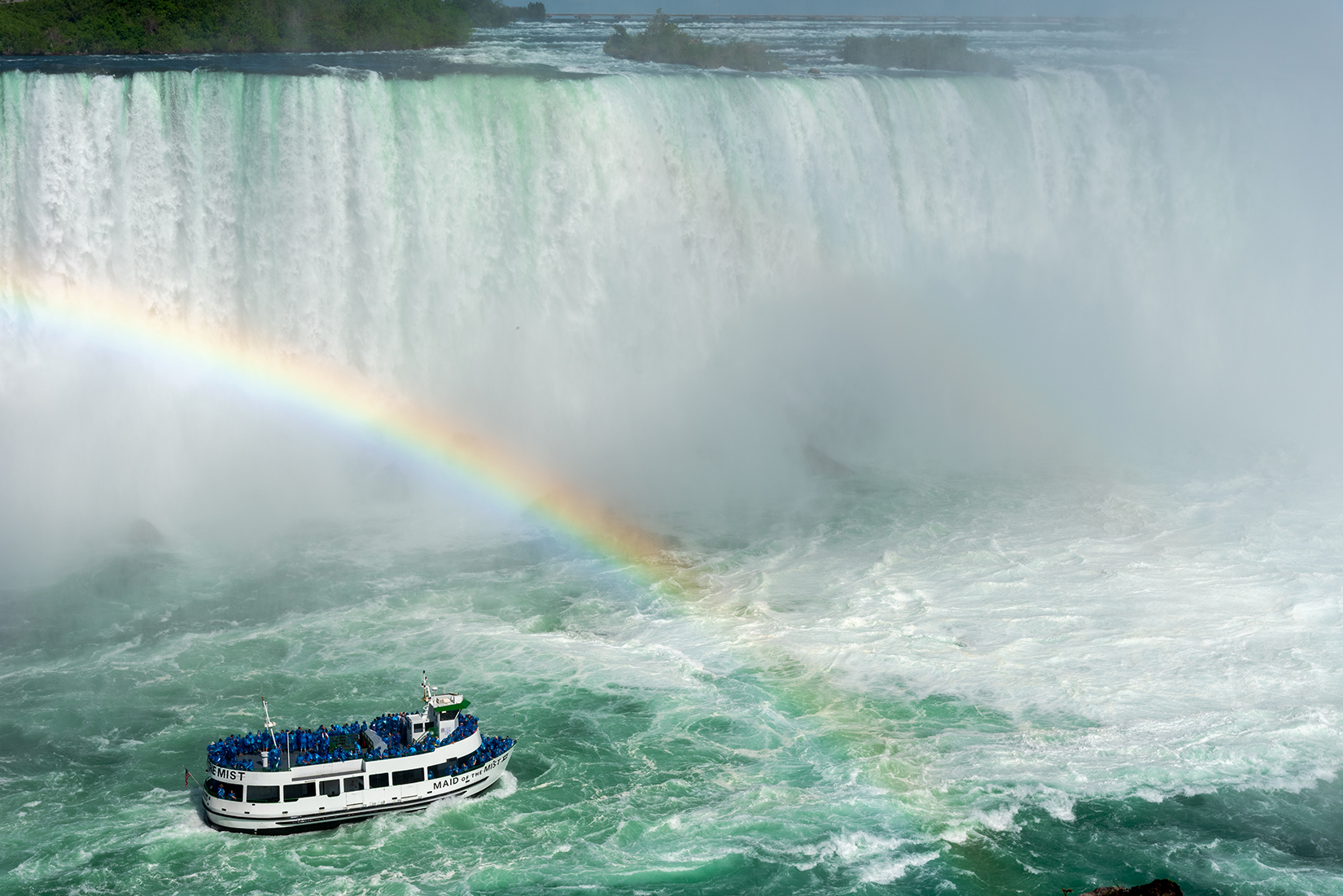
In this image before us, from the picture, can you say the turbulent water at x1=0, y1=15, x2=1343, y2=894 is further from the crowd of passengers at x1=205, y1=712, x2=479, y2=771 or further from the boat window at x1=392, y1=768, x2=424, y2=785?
the crowd of passengers at x1=205, y1=712, x2=479, y2=771

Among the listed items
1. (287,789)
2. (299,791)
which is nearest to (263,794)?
(287,789)

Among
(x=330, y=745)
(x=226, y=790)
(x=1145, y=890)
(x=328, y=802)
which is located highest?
(x=330, y=745)

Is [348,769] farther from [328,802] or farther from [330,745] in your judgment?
[330,745]

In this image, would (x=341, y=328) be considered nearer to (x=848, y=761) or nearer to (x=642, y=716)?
(x=642, y=716)

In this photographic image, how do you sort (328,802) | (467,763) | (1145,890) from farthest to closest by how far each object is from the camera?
(467,763), (328,802), (1145,890)

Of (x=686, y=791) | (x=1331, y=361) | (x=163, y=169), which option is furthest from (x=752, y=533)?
(x=1331, y=361)

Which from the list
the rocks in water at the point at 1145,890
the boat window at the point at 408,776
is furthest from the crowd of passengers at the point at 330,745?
the rocks in water at the point at 1145,890
